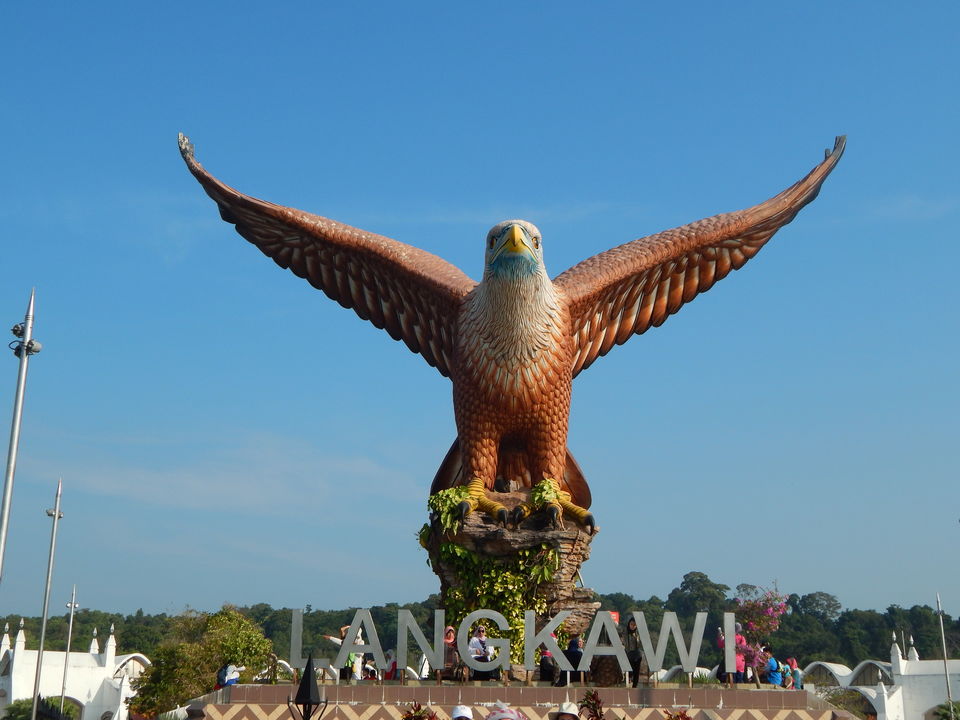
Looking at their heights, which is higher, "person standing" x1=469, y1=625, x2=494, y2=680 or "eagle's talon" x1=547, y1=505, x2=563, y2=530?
"eagle's talon" x1=547, y1=505, x2=563, y2=530

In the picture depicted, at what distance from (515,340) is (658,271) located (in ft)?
10.2

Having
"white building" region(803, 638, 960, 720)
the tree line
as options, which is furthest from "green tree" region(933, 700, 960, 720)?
the tree line

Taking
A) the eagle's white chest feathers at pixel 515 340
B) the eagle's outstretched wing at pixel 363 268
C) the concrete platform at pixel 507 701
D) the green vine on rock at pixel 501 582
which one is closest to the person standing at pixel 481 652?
the concrete platform at pixel 507 701

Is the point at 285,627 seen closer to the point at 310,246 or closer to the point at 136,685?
the point at 136,685

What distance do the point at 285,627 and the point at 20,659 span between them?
1685 cm

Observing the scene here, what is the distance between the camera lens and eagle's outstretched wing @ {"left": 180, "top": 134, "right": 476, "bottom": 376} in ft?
48.7

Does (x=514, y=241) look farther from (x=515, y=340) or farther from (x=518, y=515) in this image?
(x=518, y=515)

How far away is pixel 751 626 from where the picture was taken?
1415 cm

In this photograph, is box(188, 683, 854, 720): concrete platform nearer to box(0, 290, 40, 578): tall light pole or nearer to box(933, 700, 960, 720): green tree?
box(0, 290, 40, 578): tall light pole

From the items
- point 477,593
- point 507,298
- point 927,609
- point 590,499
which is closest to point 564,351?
point 507,298

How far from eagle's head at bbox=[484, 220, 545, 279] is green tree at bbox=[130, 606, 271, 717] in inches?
502

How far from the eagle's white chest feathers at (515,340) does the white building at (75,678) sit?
97.5 feet

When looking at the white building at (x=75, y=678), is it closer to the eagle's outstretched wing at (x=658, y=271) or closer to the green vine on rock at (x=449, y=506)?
the green vine on rock at (x=449, y=506)

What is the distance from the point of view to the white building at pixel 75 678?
3803 cm
